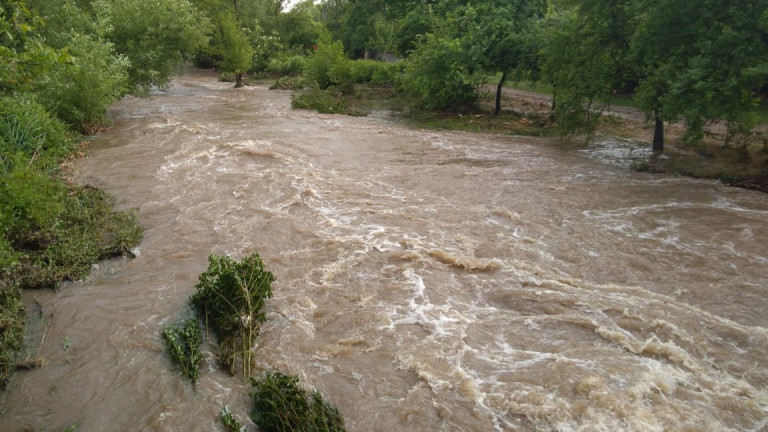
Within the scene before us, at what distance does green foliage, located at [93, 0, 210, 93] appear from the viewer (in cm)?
2045

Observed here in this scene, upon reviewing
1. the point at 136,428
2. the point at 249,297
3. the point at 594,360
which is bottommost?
the point at 136,428

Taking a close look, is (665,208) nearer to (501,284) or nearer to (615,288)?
(615,288)

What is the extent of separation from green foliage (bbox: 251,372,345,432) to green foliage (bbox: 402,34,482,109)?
18.0 meters

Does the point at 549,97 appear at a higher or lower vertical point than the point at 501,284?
higher

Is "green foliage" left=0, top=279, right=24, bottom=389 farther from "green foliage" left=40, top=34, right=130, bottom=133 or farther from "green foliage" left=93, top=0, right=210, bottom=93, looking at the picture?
"green foliage" left=93, top=0, right=210, bottom=93

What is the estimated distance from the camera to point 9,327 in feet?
20.4

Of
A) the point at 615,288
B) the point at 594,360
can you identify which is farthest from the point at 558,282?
the point at 594,360

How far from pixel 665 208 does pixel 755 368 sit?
6.04m

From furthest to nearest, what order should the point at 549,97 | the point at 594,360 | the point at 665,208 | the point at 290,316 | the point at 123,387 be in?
the point at 549,97 < the point at 665,208 < the point at 290,316 < the point at 594,360 < the point at 123,387

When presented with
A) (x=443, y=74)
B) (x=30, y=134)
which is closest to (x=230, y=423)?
(x=30, y=134)

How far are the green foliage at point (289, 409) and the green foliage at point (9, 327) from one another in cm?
292

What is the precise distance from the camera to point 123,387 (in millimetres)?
5551

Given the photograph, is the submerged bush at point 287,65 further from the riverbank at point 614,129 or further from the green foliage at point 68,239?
the green foliage at point 68,239

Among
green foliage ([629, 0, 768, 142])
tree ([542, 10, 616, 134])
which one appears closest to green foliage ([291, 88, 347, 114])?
tree ([542, 10, 616, 134])
